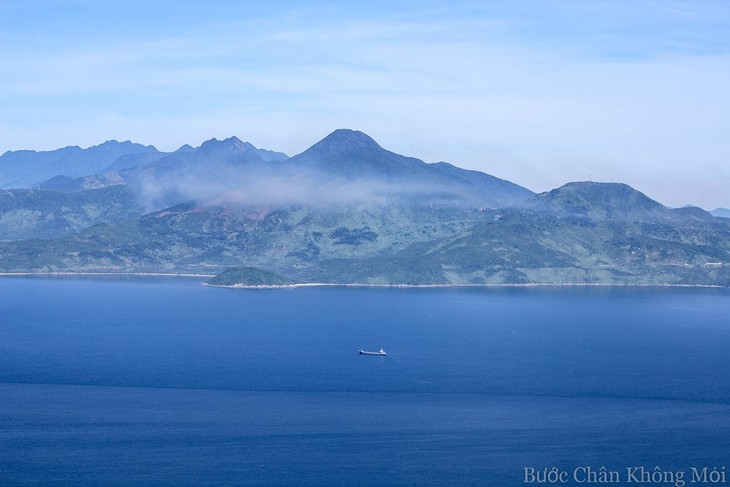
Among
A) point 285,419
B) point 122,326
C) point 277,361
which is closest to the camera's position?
point 285,419

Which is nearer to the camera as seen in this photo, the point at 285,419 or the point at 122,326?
the point at 285,419

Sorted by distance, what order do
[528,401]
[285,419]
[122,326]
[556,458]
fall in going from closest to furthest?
[556,458] → [285,419] → [528,401] → [122,326]

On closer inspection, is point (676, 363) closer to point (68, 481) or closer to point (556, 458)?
point (556, 458)

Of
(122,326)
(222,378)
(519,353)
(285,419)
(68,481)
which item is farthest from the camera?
(122,326)

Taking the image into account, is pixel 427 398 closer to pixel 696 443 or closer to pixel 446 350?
pixel 696 443

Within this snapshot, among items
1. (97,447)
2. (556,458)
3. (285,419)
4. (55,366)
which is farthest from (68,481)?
(55,366)

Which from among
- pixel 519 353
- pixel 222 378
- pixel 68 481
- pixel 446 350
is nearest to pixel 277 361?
pixel 222 378
